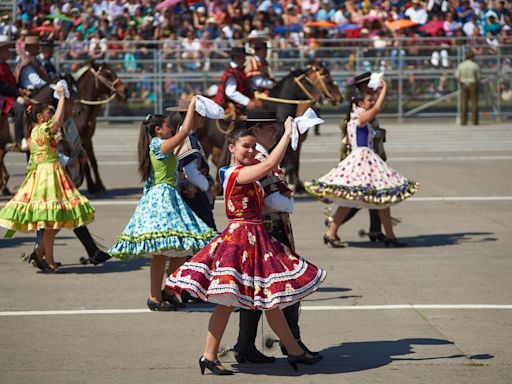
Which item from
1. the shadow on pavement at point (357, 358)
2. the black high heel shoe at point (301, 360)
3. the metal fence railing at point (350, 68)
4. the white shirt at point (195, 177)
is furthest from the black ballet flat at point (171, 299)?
the metal fence railing at point (350, 68)

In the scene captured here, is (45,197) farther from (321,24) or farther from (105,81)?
(321,24)

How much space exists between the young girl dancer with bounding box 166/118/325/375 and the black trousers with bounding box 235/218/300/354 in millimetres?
184

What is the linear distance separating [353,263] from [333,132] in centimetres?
1552

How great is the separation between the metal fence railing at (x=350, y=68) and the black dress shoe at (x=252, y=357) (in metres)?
18.5

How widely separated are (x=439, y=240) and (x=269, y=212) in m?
6.14

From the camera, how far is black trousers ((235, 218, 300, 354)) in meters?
7.70

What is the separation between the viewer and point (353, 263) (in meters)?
11.9

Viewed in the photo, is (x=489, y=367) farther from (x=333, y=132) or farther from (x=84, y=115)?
(x=333, y=132)

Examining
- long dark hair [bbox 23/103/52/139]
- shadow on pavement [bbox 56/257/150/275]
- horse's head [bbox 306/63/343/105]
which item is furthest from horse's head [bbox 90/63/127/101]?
long dark hair [bbox 23/103/52/139]

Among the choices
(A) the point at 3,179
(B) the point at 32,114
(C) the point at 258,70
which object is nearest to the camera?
(B) the point at 32,114

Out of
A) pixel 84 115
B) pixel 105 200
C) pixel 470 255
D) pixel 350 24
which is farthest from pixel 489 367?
pixel 350 24

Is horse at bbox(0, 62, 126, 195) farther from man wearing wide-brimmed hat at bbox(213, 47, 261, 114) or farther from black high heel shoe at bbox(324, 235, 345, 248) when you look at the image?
black high heel shoe at bbox(324, 235, 345, 248)

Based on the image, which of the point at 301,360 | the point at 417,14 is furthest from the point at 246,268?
the point at 417,14

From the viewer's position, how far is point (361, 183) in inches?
494
